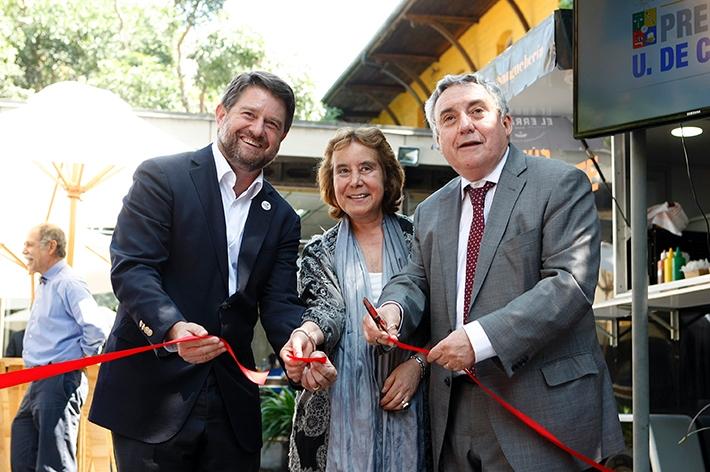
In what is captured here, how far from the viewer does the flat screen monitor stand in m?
3.20

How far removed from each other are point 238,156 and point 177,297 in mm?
543

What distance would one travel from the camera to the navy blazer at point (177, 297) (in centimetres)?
303

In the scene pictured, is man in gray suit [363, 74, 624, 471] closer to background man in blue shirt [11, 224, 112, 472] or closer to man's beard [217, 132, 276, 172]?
man's beard [217, 132, 276, 172]

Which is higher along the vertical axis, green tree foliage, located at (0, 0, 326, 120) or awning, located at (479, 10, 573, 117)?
green tree foliage, located at (0, 0, 326, 120)

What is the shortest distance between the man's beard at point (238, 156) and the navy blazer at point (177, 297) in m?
0.07

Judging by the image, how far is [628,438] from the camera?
6.77m

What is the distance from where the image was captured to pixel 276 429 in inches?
390

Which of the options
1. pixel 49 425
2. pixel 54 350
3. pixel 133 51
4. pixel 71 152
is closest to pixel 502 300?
pixel 49 425

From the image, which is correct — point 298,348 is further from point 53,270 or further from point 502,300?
point 53,270

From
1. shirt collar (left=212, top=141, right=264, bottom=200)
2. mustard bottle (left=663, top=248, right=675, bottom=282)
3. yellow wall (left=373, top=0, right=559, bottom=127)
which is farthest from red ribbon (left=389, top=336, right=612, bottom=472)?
yellow wall (left=373, top=0, right=559, bottom=127)

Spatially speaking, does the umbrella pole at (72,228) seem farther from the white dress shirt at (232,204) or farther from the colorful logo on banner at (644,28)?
the colorful logo on banner at (644,28)

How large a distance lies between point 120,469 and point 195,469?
0.24 meters

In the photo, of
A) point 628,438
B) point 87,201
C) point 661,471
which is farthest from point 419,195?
point 661,471

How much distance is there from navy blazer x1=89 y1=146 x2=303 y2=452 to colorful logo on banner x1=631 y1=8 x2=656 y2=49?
1.44 m
